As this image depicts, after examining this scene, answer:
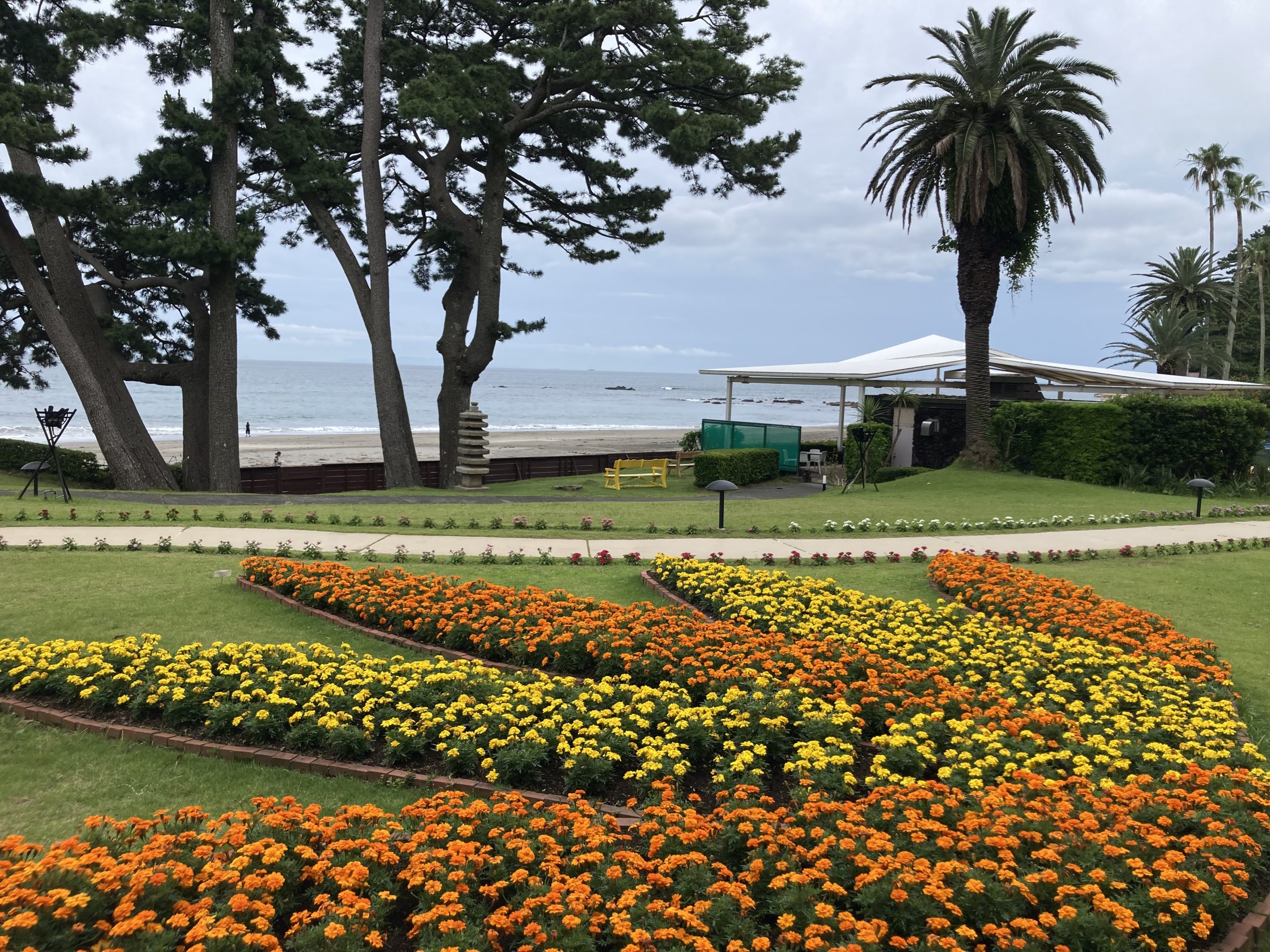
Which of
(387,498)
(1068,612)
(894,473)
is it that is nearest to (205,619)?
(1068,612)

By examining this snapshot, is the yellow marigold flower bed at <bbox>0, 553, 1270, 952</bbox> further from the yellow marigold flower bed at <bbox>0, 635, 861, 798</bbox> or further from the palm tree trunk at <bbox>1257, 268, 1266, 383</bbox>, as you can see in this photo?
the palm tree trunk at <bbox>1257, 268, 1266, 383</bbox>

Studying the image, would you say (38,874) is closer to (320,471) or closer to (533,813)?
(533,813)

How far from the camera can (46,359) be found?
21.7m

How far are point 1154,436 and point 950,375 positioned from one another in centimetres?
759

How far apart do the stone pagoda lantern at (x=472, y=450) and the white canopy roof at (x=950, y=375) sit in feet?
25.1

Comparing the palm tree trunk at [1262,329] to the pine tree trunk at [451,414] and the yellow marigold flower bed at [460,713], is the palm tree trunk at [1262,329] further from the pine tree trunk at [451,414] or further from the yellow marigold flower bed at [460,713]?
the yellow marigold flower bed at [460,713]

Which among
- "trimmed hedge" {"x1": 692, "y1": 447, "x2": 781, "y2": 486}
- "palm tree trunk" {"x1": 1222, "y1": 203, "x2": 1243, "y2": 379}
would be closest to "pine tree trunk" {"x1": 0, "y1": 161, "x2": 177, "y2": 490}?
"trimmed hedge" {"x1": 692, "y1": 447, "x2": 781, "y2": 486}

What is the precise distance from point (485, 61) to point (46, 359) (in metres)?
13.0

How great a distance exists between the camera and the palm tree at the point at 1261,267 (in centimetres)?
4750

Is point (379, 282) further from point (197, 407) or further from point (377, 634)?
point (377, 634)

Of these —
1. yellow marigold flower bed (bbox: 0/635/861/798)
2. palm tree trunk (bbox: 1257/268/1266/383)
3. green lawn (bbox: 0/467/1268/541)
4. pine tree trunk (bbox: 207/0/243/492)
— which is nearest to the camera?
yellow marigold flower bed (bbox: 0/635/861/798)

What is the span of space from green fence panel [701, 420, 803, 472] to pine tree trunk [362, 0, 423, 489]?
781 centimetres

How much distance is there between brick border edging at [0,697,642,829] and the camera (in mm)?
4742

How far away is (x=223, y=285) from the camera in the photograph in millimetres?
19297
